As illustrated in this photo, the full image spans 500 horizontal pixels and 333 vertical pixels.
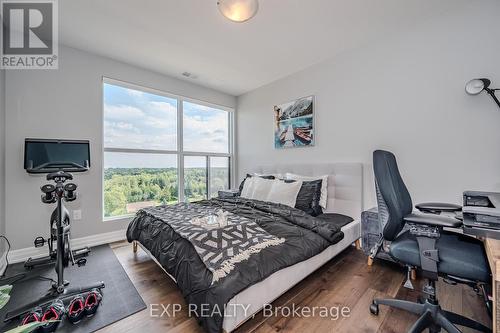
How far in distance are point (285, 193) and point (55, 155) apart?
294 cm

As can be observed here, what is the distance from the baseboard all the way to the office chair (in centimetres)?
333

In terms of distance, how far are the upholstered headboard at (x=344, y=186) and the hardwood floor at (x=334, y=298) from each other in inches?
24.6

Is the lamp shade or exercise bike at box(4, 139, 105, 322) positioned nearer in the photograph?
exercise bike at box(4, 139, 105, 322)

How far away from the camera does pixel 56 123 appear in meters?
2.76

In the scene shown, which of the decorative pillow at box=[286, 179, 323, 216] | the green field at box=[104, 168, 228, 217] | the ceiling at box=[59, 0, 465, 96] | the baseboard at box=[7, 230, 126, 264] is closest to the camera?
the ceiling at box=[59, 0, 465, 96]

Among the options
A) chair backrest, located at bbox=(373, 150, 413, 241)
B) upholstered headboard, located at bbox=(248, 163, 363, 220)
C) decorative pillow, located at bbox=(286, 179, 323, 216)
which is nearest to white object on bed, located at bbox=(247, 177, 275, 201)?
decorative pillow, located at bbox=(286, 179, 323, 216)

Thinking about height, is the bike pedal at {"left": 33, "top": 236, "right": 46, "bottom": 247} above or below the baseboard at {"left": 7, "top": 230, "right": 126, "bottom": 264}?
above

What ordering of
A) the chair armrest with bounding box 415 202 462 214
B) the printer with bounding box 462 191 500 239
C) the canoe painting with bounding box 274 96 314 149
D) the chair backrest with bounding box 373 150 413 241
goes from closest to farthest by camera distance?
the printer with bounding box 462 191 500 239, the chair backrest with bounding box 373 150 413 241, the chair armrest with bounding box 415 202 462 214, the canoe painting with bounding box 274 96 314 149

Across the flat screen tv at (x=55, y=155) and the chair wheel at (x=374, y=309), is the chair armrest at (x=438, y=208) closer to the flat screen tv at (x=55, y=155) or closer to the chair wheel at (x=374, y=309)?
the chair wheel at (x=374, y=309)

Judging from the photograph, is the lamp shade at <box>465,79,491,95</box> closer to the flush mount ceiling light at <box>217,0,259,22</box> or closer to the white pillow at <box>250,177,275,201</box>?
the flush mount ceiling light at <box>217,0,259,22</box>

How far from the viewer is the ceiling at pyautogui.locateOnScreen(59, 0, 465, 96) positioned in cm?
211

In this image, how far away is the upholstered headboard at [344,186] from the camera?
278 centimetres

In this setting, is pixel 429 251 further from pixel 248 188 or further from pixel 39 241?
pixel 39 241

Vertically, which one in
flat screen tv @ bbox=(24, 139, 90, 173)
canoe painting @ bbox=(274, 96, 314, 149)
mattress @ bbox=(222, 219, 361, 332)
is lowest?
mattress @ bbox=(222, 219, 361, 332)
